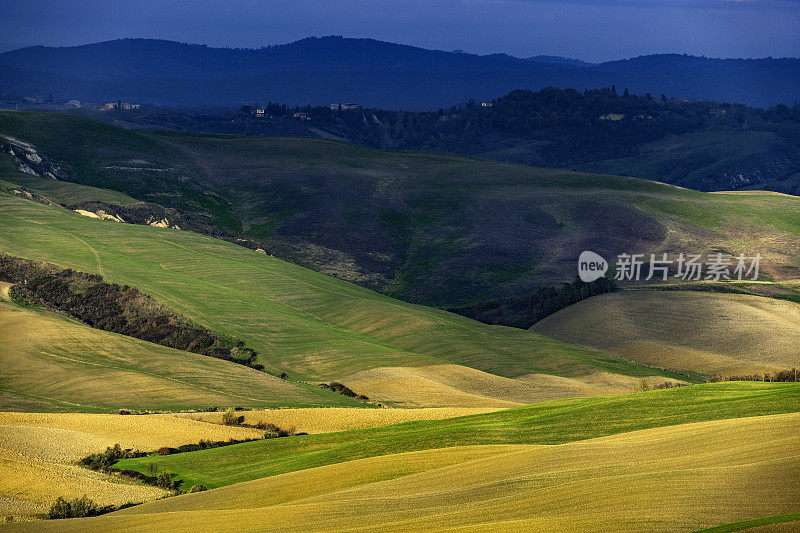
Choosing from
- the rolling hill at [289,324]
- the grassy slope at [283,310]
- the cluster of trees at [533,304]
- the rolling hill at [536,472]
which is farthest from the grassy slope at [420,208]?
the rolling hill at [536,472]

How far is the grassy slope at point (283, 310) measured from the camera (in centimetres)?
4672

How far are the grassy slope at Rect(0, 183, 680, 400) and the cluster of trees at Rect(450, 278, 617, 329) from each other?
32.8ft

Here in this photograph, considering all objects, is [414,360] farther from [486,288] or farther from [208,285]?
[486,288]

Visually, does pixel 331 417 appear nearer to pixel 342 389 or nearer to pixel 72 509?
pixel 342 389

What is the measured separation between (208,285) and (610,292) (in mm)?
34328

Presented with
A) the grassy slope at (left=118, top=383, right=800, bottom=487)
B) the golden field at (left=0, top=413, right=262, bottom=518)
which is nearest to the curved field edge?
the grassy slope at (left=118, top=383, right=800, bottom=487)

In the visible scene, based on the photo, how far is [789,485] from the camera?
10625 mm

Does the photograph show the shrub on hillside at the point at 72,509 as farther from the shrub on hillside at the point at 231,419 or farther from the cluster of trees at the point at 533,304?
the cluster of trees at the point at 533,304

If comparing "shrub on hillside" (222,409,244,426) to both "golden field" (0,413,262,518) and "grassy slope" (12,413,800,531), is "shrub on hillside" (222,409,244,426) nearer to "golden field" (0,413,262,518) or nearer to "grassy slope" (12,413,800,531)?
"golden field" (0,413,262,518)

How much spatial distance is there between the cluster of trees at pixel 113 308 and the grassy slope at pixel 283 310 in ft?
4.27

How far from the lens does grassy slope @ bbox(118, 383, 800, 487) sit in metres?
19.3

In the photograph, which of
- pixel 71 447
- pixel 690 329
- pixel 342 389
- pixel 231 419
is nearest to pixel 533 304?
pixel 690 329

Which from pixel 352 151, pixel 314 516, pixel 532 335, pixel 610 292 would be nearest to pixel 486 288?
pixel 610 292

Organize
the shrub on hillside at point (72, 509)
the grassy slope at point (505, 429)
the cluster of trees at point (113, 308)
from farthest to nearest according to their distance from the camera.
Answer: the cluster of trees at point (113, 308)
the grassy slope at point (505, 429)
the shrub on hillside at point (72, 509)
